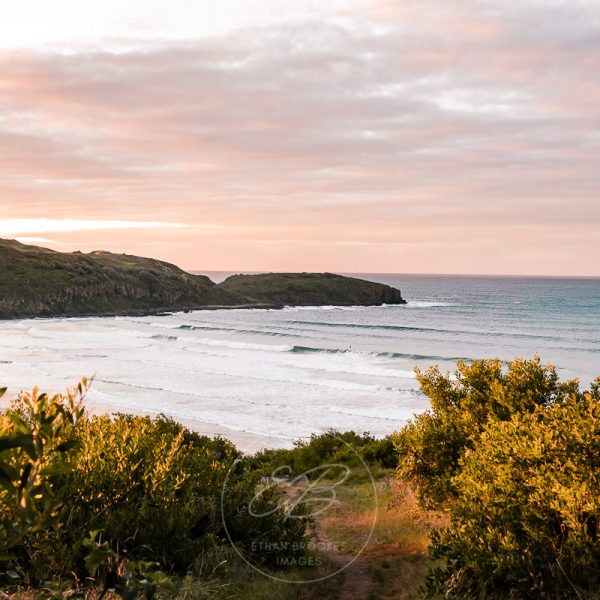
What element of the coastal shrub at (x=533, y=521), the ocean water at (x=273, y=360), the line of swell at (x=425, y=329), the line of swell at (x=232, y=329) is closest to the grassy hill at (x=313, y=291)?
the ocean water at (x=273, y=360)

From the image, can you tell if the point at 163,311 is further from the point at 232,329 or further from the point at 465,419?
the point at 465,419

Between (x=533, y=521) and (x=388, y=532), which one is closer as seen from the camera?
(x=533, y=521)

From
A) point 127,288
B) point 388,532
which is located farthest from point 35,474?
point 127,288

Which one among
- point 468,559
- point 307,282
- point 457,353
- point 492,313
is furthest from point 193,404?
point 307,282

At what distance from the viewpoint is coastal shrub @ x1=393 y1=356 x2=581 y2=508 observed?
39.0ft

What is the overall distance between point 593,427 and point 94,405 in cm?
2922

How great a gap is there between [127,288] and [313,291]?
45.6 m

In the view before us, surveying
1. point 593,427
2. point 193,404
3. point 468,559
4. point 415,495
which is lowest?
point 193,404

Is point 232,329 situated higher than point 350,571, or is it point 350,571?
point 350,571

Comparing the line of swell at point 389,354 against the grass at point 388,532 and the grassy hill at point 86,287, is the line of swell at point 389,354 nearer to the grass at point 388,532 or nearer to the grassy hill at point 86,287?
the grass at point 388,532

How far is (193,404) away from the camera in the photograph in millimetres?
34719

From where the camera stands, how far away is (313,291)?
148 m

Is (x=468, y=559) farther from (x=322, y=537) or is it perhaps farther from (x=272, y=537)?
(x=322, y=537)

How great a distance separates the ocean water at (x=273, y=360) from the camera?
110 feet
